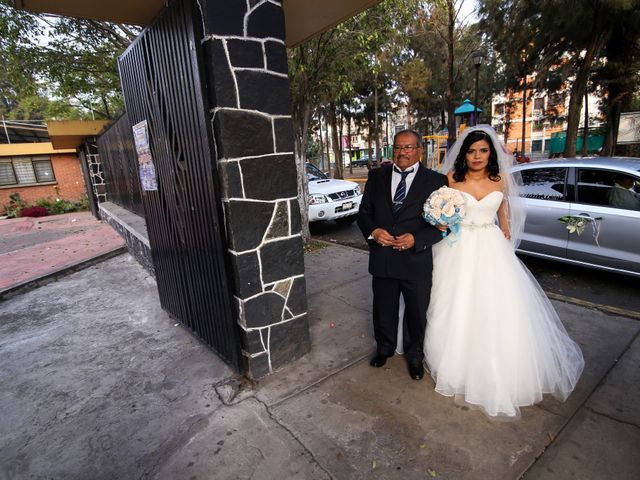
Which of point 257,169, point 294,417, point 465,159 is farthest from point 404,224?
point 294,417

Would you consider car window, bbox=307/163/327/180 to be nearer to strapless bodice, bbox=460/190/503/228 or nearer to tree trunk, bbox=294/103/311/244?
tree trunk, bbox=294/103/311/244

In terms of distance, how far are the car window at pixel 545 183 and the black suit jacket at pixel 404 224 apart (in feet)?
10.3

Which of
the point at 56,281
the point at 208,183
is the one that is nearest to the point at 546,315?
the point at 208,183

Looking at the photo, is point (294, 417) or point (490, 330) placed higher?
point (490, 330)

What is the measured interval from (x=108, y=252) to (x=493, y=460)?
7600 mm

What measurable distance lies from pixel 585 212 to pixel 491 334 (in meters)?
3.18

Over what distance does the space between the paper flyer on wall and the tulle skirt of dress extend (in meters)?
2.90

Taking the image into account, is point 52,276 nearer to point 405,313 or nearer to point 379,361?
point 379,361

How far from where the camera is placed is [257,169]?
2674 mm

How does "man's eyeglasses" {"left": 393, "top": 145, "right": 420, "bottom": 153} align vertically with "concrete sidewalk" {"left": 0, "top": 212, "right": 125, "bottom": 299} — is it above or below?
above

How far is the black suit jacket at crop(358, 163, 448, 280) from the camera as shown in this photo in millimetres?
2664

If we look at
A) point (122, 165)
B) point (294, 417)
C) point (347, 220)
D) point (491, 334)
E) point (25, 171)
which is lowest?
point (294, 417)

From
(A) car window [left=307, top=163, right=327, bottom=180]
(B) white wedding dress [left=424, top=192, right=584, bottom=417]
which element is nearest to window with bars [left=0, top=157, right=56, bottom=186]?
(A) car window [left=307, top=163, right=327, bottom=180]

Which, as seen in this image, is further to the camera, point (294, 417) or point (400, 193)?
point (400, 193)
